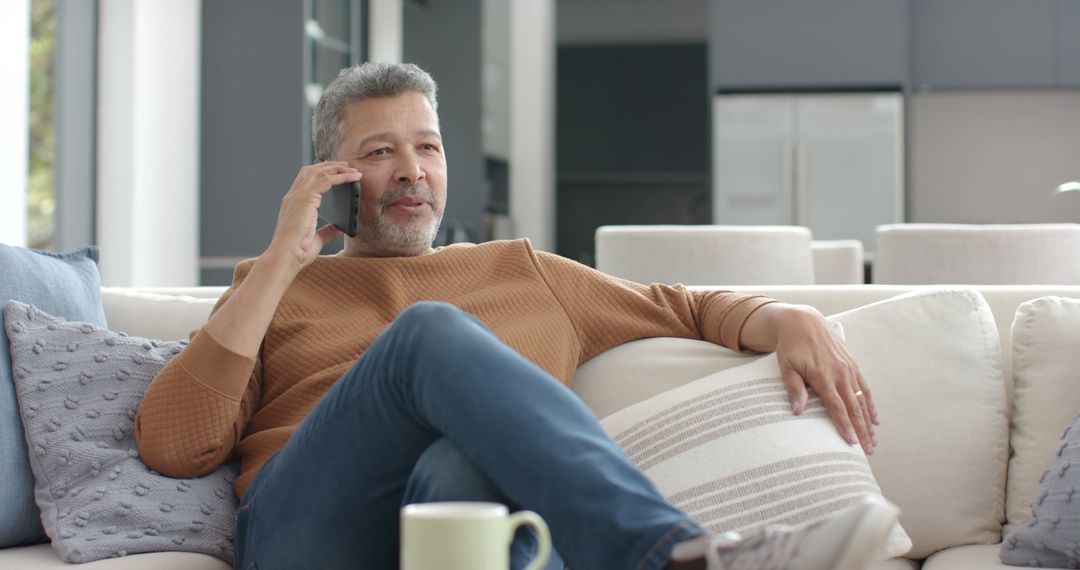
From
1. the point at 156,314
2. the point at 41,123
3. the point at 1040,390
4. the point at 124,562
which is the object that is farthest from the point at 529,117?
the point at 124,562

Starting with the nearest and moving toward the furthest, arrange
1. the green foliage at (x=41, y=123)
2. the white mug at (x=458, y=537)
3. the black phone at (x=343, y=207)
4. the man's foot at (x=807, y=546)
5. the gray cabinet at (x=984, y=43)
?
the white mug at (x=458, y=537)
the man's foot at (x=807, y=546)
the black phone at (x=343, y=207)
the green foliage at (x=41, y=123)
the gray cabinet at (x=984, y=43)

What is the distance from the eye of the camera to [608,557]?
49.0 inches

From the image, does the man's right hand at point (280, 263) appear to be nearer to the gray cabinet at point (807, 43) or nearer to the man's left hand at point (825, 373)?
the man's left hand at point (825, 373)

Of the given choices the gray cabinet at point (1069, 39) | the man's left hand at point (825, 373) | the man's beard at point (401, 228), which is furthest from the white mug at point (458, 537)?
the gray cabinet at point (1069, 39)

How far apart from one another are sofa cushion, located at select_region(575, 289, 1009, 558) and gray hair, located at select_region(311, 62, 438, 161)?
2.19ft

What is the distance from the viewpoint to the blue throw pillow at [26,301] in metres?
1.90

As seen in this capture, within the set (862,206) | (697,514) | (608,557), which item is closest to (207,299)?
(697,514)

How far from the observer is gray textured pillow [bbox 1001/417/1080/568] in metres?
1.75

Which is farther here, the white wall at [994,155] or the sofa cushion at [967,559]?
the white wall at [994,155]

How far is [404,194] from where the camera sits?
2.17 meters

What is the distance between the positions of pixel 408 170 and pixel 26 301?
67cm

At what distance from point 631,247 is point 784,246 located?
39 centimetres

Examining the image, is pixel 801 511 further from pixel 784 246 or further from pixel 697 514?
pixel 784 246

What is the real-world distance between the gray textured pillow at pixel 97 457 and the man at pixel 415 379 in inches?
2.1
